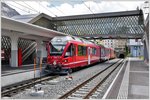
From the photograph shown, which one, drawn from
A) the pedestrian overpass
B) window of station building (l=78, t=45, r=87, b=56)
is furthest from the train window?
the pedestrian overpass

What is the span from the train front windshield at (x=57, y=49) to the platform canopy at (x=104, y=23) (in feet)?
90.3

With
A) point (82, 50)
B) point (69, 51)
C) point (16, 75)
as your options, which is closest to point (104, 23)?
point (82, 50)

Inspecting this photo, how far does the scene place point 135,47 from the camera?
3661 inches

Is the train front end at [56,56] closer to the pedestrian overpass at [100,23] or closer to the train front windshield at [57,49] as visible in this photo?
the train front windshield at [57,49]

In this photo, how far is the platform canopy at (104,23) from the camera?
47338 mm

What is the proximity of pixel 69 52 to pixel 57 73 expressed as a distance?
6.03ft

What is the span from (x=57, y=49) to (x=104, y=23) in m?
34.4

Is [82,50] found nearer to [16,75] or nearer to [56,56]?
[56,56]

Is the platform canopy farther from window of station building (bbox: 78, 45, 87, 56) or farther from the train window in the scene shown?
the train window

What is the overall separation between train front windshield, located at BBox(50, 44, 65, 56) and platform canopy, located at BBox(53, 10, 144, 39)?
27528mm

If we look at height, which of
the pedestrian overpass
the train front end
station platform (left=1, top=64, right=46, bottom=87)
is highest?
the pedestrian overpass

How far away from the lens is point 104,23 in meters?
50.2

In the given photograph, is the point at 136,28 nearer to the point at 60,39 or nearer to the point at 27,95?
the point at 60,39

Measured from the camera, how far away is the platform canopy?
4734 centimetres
